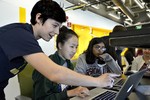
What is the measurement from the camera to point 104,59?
6.27 feet

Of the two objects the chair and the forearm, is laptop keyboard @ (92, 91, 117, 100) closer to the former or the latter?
the forearm

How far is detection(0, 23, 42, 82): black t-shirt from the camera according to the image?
29.7 inches

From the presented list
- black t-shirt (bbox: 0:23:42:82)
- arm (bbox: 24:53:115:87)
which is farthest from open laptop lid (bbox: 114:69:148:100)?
black t-shirt (bbox: 0:23:42:82)

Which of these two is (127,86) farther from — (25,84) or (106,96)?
(25,84)

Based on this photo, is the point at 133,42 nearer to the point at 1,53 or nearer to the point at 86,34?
the point at 1,53

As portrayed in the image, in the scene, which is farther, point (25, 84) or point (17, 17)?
point (17, 17)

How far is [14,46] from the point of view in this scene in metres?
0.76

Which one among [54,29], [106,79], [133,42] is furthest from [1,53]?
[133,42]

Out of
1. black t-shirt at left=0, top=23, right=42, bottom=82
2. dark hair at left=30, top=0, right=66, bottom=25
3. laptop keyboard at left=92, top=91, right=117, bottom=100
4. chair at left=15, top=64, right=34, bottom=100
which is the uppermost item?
dark hair at left=30, top=0, right=66, bottom=25

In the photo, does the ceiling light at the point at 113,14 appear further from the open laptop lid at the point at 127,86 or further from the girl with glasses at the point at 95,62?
the open laptop lid at the point at 127,86

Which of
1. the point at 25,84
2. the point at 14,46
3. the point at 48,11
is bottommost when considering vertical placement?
the point at 25,84

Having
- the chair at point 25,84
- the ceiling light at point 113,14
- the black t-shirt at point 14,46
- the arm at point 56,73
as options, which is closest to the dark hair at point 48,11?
the black t-shirt at point 14,46

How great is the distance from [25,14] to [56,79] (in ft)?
8.72

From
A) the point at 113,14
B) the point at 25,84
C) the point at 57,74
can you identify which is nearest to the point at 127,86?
the point at 57,74
